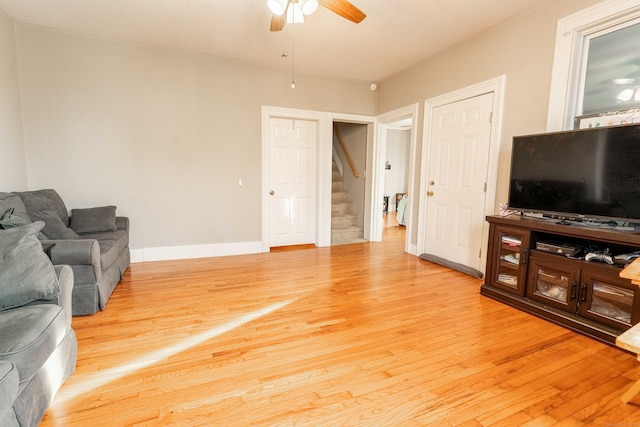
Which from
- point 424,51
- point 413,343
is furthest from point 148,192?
point 424,51

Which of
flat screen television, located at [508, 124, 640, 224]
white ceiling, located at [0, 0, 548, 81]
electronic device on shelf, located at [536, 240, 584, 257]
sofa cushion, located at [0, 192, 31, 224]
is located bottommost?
electronic device on shelf, located at [536, 240, 584, 257]

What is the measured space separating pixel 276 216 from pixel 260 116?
1629 millimetres

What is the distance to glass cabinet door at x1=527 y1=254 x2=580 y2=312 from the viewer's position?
7.70 feet

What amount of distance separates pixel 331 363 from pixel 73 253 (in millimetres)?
2194

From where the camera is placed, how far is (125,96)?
3.85m

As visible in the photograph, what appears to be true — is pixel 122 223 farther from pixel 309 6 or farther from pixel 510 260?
pixel 510 260

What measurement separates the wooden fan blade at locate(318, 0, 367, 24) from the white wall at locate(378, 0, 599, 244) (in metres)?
1.83

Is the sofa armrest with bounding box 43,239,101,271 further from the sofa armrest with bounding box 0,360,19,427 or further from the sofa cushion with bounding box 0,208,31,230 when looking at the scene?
the sofa armrest with bounding box 0,360,19,427

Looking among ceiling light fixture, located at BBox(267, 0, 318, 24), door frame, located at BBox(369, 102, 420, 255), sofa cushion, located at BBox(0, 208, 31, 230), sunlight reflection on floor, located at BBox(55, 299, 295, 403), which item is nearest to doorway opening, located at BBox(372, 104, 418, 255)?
door frame, located at BBox(369, 102, 420, 255)

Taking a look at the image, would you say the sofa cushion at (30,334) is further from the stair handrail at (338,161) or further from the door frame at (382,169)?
the stair handrail at (338,161)

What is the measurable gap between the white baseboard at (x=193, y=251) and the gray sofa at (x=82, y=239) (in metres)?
0.48

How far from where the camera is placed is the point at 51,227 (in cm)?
270

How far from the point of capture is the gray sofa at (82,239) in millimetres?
2355

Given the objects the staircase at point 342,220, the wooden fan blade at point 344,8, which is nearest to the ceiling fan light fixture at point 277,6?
the wooden fan blade at point 344,8
